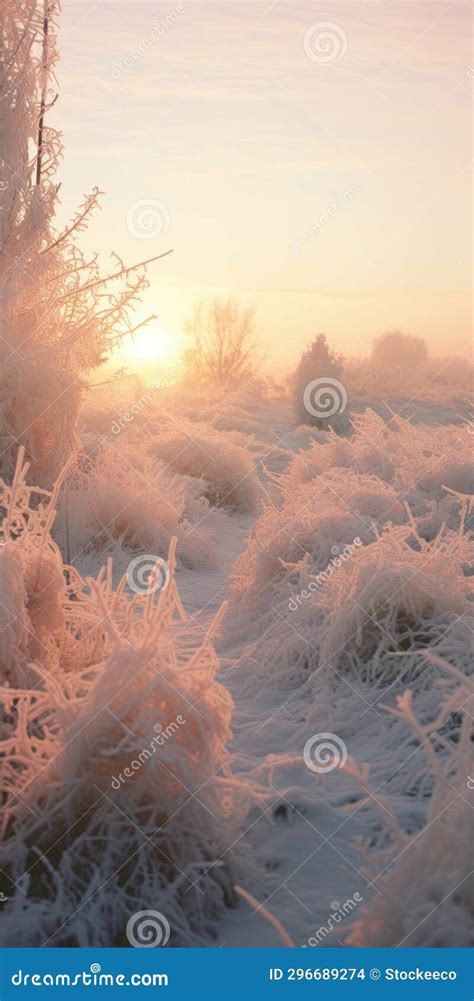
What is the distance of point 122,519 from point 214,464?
4.18 meters

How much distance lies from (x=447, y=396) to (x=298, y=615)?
87.6 ft

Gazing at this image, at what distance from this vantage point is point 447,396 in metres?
31.0

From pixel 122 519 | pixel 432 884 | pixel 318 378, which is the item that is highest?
pixel 318 378

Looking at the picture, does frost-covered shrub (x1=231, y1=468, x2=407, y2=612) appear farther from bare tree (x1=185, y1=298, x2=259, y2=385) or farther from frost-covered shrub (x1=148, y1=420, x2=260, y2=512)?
bare tree (x1=185, y1=298, x2=259, y2=385)

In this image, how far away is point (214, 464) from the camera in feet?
42.4

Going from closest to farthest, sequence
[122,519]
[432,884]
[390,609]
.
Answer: [432,884]
[390,609]
[122,519]

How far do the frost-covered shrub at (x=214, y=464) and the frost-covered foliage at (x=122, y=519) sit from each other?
247cm

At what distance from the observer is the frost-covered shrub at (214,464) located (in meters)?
12.5

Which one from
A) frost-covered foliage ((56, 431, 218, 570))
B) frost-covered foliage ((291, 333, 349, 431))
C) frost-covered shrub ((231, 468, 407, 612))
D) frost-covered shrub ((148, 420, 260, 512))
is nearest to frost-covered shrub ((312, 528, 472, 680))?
frost-covered shrub ((231, 468, 407, 612))

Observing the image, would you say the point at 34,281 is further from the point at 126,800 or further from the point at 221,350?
the point at 221,350

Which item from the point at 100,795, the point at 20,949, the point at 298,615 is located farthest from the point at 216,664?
the point at 298,615

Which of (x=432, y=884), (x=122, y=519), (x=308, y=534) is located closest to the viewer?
(x=432, y=884)

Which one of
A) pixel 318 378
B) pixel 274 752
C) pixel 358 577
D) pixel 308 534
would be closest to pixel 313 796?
pixel 274 752

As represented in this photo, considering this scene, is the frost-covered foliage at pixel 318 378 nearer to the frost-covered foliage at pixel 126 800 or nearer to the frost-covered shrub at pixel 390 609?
the frost-covered shrub at pixel 390 609
